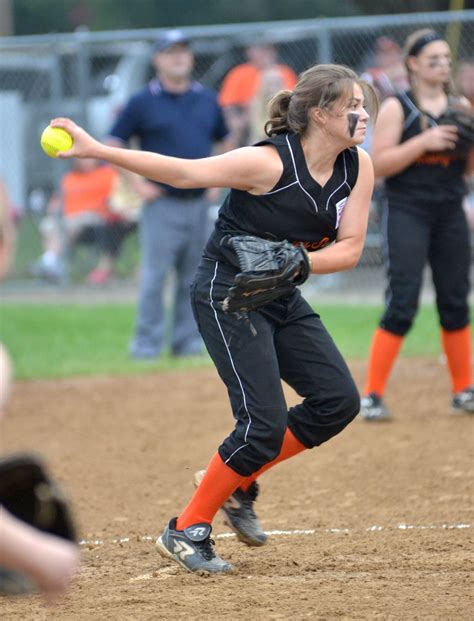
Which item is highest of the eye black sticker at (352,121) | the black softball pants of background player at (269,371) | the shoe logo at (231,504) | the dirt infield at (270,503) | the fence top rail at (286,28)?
the fence top rail at (286,28)

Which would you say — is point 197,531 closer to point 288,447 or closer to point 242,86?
point 288,447

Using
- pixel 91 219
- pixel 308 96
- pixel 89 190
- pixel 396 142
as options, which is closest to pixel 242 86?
pixel 89 190

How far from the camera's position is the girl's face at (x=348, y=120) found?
4.38m

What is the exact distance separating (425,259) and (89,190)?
696 centimetres

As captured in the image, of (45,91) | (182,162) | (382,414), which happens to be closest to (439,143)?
(382,414)

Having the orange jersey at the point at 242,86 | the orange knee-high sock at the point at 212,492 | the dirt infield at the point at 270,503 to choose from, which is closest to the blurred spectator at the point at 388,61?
the orange jersey at the point at 242,86

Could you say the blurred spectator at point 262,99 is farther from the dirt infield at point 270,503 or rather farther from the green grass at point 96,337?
the dirt infield at point 270,503

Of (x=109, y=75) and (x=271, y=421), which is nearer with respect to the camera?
(x=271, y=421)

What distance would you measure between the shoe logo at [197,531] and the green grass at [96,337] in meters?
4.89

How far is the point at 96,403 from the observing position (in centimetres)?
836

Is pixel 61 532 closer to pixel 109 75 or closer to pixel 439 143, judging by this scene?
pixel 439 143

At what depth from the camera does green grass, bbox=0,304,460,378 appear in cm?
955

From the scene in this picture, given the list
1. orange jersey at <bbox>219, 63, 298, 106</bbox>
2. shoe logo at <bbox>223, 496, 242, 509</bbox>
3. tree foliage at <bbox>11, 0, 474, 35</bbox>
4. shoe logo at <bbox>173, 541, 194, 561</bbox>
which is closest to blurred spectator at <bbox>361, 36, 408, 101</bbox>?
orange jersey at <bbox>219, 63, 298, 106</bbox>

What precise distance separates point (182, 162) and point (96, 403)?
4294 millimetres
